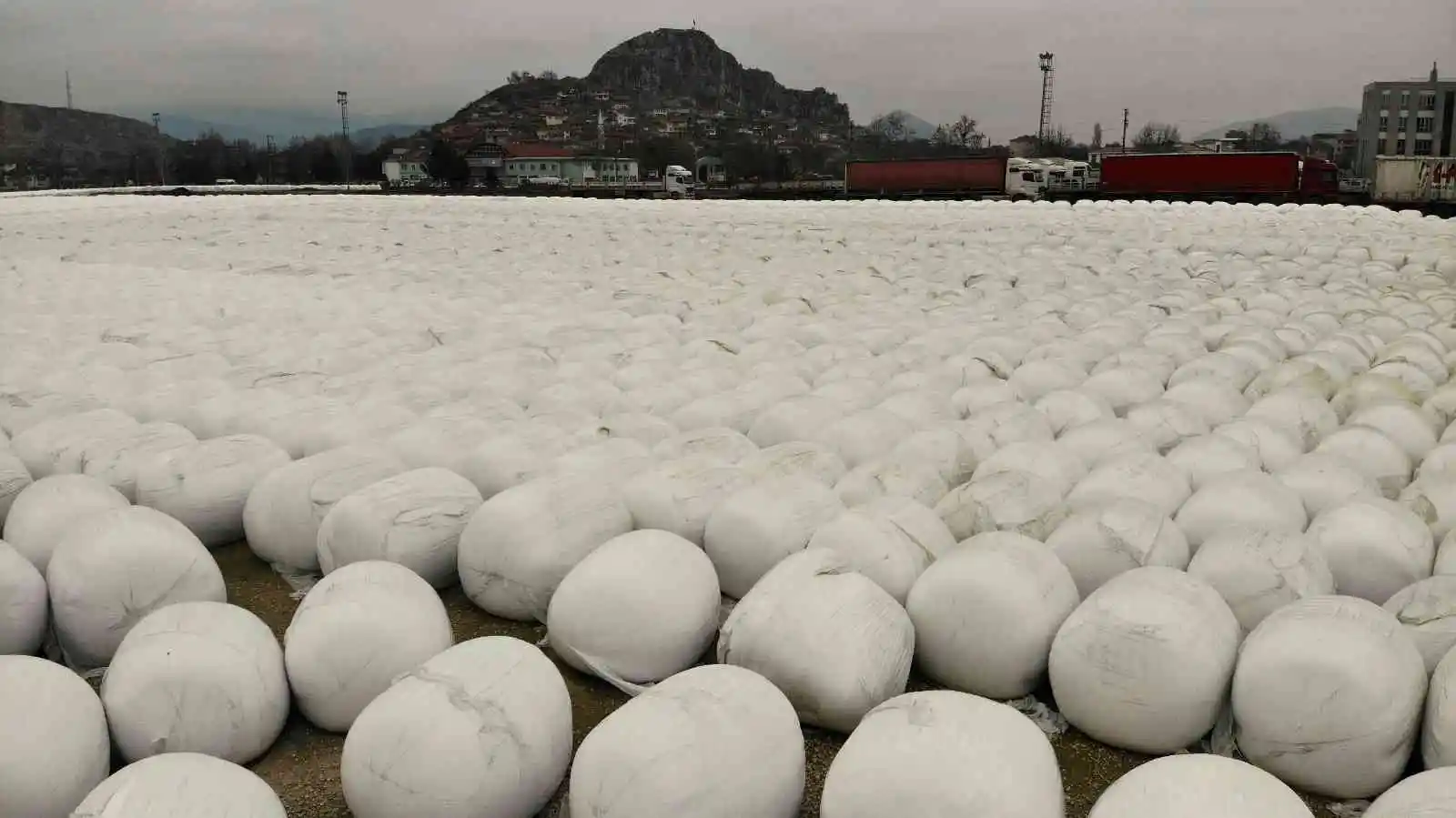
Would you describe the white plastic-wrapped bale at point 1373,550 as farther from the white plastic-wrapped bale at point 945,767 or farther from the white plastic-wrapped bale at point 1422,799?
the white plastic-wrapped bale at point 945,767

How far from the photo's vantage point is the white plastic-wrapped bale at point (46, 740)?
6.64 ft

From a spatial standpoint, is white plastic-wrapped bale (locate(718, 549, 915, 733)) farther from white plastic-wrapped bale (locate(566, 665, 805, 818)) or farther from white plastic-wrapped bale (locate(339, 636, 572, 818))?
white plastic-wrapped bale (locate(339, 636, 572, 818))

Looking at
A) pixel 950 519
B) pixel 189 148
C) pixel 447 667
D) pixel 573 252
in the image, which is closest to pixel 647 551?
pixel 447 667

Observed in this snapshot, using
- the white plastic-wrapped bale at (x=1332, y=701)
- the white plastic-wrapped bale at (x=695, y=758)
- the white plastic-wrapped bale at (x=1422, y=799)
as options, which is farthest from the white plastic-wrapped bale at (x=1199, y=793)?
the white plastic-wrapped bale at (x=695, y=758)

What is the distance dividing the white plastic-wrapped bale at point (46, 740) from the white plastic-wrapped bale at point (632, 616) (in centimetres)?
106

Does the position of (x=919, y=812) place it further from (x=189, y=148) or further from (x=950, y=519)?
(x=189, y=148)

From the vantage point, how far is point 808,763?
7.61ft

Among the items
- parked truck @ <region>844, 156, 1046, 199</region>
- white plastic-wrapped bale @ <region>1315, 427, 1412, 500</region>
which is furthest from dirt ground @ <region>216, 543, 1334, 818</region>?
parked truck @ <region>844, 156, 1046, 199</region>

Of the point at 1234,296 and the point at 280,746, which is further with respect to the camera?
the point at 1234,296

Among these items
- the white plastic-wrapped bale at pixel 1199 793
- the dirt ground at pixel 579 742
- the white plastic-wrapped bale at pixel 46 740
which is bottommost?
the dirt ground at pixel 579 742

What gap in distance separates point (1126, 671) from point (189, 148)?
74.0m

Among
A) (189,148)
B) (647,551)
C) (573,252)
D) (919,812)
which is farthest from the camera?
(189,148)

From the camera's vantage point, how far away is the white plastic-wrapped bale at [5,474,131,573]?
3.06 m

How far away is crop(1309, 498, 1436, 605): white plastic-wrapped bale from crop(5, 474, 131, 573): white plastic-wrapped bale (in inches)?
142
